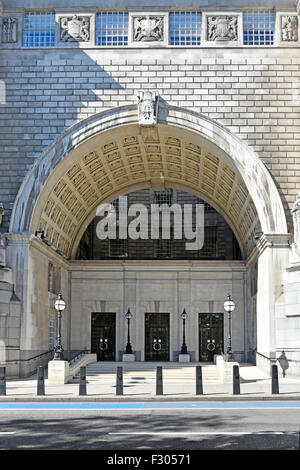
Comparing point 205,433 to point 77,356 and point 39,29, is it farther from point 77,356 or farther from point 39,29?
point 39,29

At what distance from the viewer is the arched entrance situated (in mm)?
29734

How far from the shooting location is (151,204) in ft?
155

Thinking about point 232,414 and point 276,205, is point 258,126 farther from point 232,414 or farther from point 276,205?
point 232,414

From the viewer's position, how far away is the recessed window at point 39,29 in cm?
3188

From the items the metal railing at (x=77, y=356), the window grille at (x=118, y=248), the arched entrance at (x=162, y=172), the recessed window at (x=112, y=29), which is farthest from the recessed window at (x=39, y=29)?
the window grille at (x=118, y=248)

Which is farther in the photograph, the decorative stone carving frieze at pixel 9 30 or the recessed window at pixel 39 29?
the recessed window at pixel 39 29

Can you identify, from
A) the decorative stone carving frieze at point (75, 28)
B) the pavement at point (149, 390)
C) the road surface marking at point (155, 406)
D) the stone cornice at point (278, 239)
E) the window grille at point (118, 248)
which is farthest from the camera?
the window grille at point (118, 248)

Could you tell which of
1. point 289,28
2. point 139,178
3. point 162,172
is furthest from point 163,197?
point 289,28

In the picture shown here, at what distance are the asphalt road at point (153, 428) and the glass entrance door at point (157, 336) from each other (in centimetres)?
2302

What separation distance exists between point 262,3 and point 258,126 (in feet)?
21.2

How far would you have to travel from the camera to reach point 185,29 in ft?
104

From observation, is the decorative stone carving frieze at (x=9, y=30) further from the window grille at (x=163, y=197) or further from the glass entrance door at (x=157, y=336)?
the glass entrance door at (x=157, y=336)

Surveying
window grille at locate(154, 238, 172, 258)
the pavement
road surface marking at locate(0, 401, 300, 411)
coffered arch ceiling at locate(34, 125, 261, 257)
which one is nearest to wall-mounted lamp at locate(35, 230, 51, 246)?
coffered arch ceiling at locate(34, 125, 261, 257)

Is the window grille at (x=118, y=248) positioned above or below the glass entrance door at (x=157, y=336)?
above
